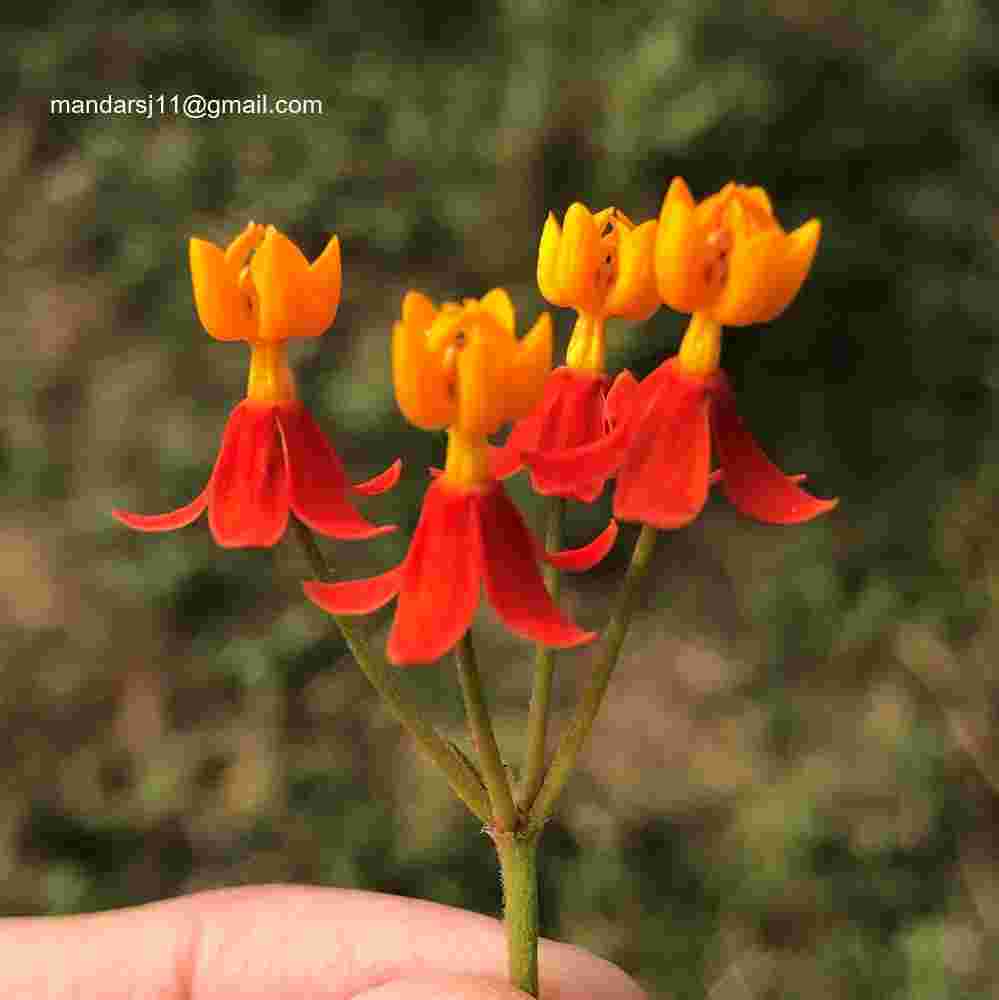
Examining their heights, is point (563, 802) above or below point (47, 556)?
below

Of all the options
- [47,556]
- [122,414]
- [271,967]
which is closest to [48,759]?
[47,556]

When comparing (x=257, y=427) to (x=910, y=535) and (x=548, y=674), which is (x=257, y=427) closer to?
(x=548, y=674)

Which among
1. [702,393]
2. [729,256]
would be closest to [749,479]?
[702,393]

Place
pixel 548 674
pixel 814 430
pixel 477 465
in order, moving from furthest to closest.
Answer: pixel 814 430
pixel 548 674
pixel 477 465

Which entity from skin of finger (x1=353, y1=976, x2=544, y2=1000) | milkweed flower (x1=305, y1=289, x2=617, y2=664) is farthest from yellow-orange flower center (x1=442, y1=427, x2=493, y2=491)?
skin of finger (x1=353, y1=976, x2=544, y2=1000)

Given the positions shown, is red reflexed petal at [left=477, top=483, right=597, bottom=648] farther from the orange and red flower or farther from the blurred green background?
the blurred green background

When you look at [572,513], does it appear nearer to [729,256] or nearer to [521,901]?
[521,901]

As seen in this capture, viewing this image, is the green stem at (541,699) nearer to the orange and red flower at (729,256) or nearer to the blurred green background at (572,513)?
the orange and red flower at (729,256)
